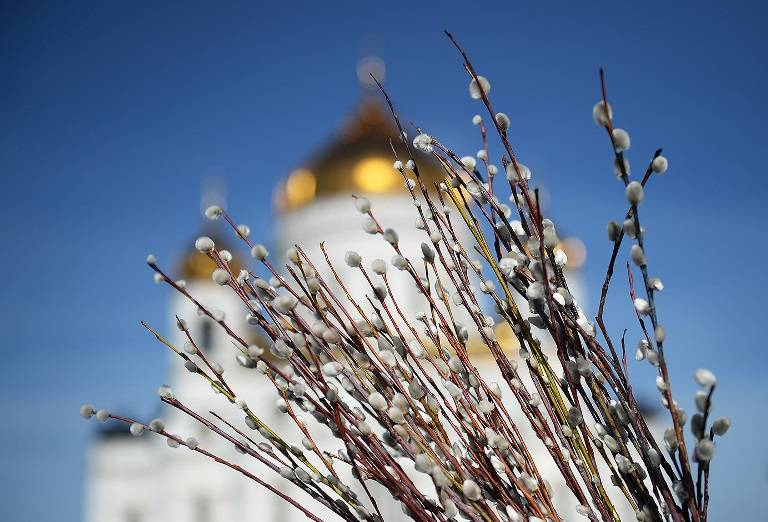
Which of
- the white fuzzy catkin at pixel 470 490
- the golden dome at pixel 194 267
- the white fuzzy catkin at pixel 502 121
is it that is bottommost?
the white fuzzy catkin at pixel 470 490

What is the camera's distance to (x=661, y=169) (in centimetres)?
115

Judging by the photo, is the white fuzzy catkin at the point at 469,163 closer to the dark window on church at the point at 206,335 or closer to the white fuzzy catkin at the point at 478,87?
the white fuzzy catkin at the point at 478,87

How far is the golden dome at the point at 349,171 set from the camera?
48.0 feet

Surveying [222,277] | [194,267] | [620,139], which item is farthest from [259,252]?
[194,267]

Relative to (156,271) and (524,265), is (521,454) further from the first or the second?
(156,271)

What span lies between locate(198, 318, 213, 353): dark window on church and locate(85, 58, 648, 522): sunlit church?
0.02m

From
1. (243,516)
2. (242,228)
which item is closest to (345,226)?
(243,516)

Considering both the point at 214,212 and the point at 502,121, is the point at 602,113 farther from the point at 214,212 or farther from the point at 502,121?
the point at 214,212

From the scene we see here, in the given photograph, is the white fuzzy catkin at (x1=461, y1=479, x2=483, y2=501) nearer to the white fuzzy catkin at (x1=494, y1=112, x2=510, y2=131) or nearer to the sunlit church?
the white fuzzy catkin at (x1=494, y1=112, x2=510, y2=131)

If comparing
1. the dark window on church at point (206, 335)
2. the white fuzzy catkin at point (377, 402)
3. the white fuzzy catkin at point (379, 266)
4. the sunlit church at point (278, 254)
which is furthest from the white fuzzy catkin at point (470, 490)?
the dark window on church at point (206, 335)

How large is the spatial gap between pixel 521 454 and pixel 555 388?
5.6 inches

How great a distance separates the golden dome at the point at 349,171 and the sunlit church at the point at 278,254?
22 mm

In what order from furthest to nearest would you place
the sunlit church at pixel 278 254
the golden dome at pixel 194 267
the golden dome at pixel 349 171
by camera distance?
the golden dome at pixel 194 267, the golden dome at pixel 349 171, the sunlit church at pixel 278 254

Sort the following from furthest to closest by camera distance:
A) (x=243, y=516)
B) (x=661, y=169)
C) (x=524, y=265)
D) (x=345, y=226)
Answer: (x=345, y=226)
(x=243, y=516)
(x=524, y=265)
(x=661, y=169)
